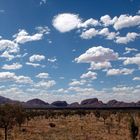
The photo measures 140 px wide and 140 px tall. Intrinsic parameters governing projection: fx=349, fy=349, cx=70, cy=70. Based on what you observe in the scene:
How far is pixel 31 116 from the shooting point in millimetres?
110250

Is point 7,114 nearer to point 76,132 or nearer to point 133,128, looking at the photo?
point 133,128

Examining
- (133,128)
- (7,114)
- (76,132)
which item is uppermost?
(7,114)

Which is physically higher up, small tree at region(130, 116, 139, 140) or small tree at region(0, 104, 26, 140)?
small tree at region(0, 104, 26, 140)

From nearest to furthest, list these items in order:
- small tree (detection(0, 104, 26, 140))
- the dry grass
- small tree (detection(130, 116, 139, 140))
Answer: small tree (detection(130, 116, 139, 140)), small tree (detection(0, 104, 26, 140)), the dry grass

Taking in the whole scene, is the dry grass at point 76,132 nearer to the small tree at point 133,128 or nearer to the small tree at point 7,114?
the small tree at point 133,128

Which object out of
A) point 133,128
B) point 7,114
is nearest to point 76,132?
point 7,114

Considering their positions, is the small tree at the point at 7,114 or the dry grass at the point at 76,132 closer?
the small tree at the point at 7,114

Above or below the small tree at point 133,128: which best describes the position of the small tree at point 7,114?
above

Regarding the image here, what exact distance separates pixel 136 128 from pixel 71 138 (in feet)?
50.1

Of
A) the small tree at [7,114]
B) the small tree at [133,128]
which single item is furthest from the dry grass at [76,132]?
the small tree at [7,114]

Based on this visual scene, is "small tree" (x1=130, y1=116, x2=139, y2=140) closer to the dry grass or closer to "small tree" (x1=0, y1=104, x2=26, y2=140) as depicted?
the dry grass

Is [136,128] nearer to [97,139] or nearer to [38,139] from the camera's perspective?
[97,139]

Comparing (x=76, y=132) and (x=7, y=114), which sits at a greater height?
(x=7, y=114)

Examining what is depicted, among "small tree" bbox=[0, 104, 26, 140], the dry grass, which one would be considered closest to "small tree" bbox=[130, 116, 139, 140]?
the dry grass
